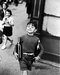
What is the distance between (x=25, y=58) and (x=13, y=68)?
1.38m

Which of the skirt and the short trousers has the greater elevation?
the short trousers

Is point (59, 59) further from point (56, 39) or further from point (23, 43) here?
point (23, 43)

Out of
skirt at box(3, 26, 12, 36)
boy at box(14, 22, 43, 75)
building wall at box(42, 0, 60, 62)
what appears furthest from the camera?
skirt at box(3, 26, 12, 36)

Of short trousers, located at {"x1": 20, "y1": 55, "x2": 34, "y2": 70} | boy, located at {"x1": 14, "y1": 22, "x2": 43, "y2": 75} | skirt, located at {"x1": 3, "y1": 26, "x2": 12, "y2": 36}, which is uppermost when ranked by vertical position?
boy, located at {"x1": 14, "y1": 22, "x2": 43, "y2": 75}

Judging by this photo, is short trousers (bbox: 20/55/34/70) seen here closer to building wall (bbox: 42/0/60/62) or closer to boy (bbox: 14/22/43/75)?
boy (bbox: 14/22/43/75)

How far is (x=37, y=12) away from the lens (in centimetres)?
646

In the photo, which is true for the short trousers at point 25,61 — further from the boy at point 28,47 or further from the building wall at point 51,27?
the building wall at point 51,27

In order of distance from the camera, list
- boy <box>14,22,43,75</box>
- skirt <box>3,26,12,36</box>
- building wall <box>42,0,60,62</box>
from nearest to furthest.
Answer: boy <box>14,22,43,75</box> → building wall <box>42,0,60,62</box> → skirt <box>3,26,12,36</box>

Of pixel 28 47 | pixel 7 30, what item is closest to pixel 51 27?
pixel 28 47

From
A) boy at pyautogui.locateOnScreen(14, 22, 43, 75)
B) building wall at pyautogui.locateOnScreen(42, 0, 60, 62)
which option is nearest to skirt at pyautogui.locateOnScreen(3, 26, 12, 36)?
building wall at pyautogui.locateOnScreen(42, 0, 60, 62)

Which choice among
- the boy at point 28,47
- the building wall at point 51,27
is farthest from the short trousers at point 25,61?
the building wall at point 51,27

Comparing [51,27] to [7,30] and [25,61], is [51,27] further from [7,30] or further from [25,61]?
[7,30]

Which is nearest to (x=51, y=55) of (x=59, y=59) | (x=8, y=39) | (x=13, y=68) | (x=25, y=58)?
(x=59, y=59)

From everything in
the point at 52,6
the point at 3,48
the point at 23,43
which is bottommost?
the point at 3,48
